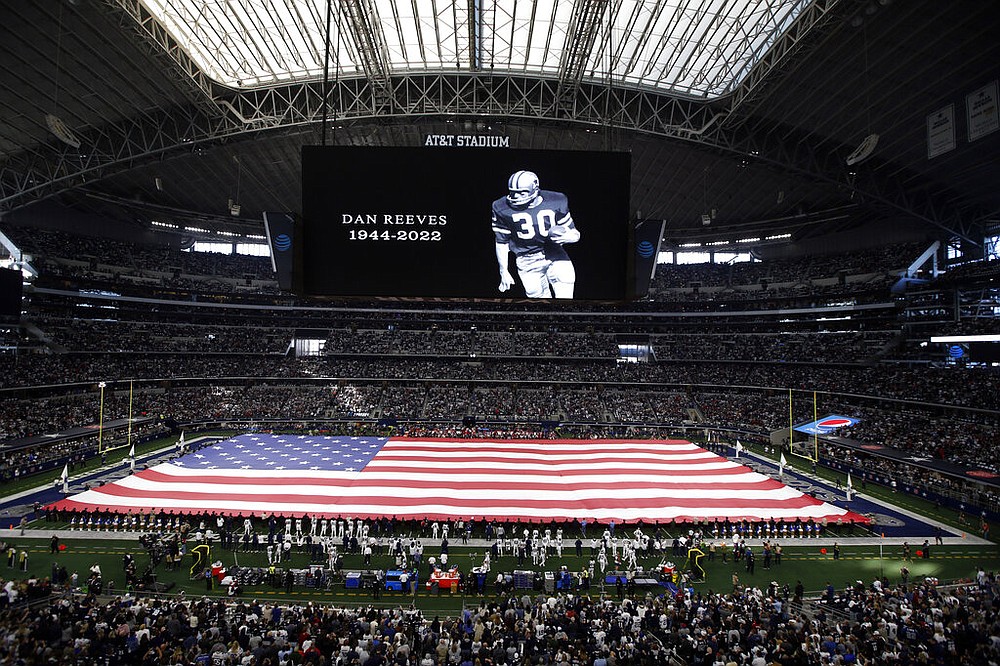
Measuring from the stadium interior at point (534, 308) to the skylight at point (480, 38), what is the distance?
197 mm

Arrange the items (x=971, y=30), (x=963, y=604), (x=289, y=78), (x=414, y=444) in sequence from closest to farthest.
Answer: (x=963, y=604)
(x=971, y=30)
(x=289, y=78)
(x=414, y=444)

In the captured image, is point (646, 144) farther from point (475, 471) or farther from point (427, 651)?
point (427, 651)

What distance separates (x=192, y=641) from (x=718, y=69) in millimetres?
34621

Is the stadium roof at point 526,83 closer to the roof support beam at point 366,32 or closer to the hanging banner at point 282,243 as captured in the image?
the roof support beam at point 366,32

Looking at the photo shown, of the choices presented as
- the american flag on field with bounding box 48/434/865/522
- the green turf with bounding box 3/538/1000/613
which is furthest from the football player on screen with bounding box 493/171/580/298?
the american flag on field with bounding box 48/434/865/522

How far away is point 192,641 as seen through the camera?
35.9ft

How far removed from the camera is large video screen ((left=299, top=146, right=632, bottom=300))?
1134 cm

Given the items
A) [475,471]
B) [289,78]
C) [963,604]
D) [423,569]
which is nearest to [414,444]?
[475,471]

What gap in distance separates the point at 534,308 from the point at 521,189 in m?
20.7

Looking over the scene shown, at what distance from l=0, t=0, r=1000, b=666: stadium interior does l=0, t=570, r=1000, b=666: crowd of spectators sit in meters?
0.09

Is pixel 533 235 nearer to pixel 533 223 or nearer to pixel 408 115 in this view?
pixel 533 223

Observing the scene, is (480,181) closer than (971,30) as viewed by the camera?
Yes

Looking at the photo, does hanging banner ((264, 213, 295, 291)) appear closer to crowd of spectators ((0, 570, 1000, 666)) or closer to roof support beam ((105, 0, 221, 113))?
crowd of spectators ((0, 570, 1000, 666))

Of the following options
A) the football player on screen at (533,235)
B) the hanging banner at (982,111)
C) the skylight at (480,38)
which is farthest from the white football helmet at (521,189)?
the hanging banner at (982,111)
